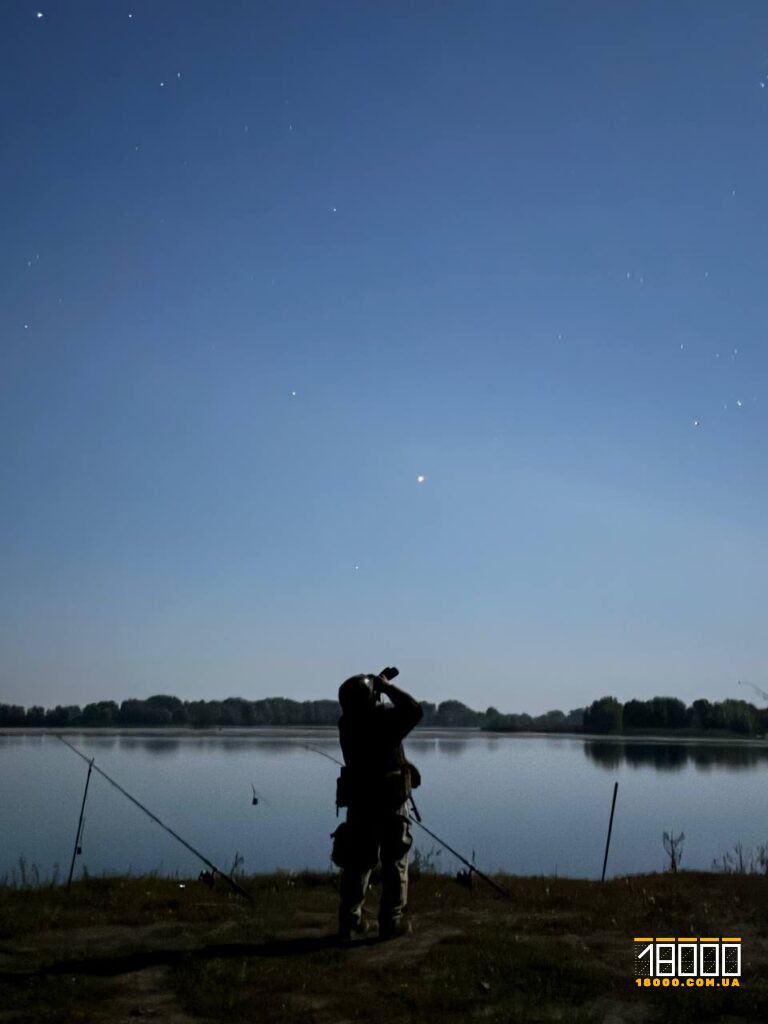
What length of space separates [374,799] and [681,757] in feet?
267

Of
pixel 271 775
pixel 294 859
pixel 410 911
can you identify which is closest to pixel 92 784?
pixel 271 775

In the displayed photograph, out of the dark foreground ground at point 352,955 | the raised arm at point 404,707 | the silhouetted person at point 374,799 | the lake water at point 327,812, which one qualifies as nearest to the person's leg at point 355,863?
the silhouetted person at point 374,799

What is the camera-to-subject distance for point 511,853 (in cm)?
3056

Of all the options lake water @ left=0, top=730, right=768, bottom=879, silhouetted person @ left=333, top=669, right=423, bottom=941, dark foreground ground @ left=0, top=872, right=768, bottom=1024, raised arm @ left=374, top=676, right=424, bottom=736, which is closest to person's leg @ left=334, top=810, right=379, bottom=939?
silhouetted person @ left=333, top=669, right=423, bottom=941

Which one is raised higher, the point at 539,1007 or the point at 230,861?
the point at 539,1007

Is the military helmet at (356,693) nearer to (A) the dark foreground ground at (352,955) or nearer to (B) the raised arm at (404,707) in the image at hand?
(B) the raised arm at (404,707)

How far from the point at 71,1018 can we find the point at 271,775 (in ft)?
173

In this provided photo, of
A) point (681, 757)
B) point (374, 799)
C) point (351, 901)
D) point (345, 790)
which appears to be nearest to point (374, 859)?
point (351, 901)

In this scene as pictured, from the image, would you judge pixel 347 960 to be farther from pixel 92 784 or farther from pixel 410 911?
pixel 92 784

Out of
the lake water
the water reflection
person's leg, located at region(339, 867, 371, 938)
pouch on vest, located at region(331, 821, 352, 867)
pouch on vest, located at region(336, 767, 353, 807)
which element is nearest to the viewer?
person's leg, located at region(339, 867, 371, 938)

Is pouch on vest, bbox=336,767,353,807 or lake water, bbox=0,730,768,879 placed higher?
pouch on vest, bbox=336,767,353,807

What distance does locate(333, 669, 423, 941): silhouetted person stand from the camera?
10.3m

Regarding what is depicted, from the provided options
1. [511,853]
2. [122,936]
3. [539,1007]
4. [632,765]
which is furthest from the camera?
[632,765]

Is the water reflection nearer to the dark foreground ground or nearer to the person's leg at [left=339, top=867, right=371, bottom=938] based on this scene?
the dark foreground ground
